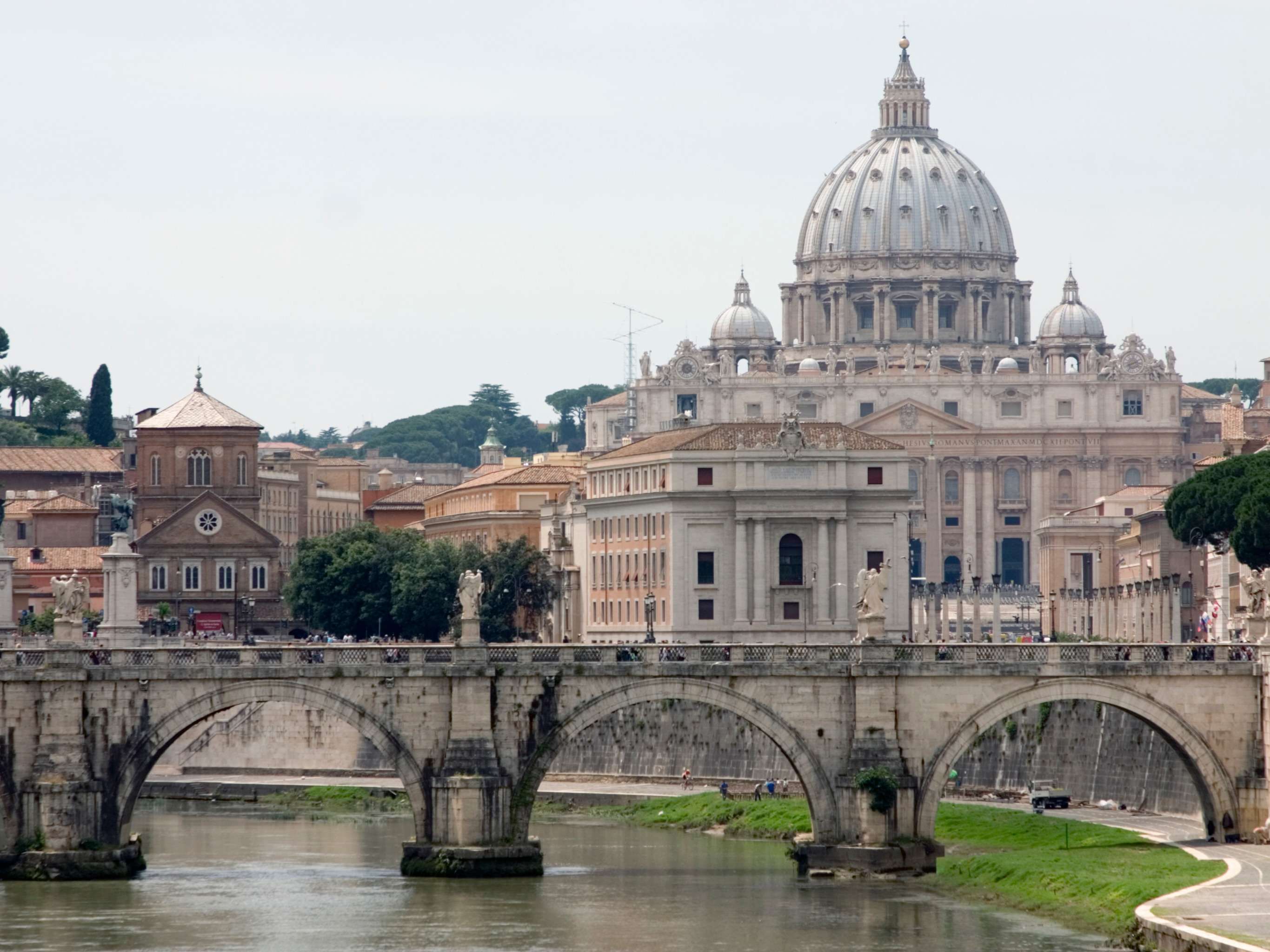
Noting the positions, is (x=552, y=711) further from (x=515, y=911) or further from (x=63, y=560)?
(x=63, y=560)

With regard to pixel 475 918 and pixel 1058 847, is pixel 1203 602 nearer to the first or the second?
pixel 1058 847

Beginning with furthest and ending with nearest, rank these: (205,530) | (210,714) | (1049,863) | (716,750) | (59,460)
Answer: (59,460) < (205,530) < (716,750) < (210,714) < (1049,863)

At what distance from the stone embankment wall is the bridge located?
4357 mm

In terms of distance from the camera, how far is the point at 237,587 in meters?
148

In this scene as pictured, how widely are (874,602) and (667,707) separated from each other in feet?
87.1

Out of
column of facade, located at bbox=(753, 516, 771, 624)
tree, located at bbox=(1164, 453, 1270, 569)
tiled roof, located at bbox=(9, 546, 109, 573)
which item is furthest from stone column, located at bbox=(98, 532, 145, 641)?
tree, located at bbox=(1164, 453, 1270, 569)

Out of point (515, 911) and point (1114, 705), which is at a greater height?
point (1114, 705)

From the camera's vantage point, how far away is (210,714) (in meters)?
75.6

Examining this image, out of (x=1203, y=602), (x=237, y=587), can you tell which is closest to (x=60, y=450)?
(x=237, y=587)

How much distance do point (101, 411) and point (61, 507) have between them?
112 ft

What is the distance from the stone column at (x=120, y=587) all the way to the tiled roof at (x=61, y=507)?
36035 mm

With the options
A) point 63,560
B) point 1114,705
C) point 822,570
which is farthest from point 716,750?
point 63,560

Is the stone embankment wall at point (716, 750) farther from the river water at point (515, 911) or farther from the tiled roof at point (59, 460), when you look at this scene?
the tiled roof at point (59, 460)

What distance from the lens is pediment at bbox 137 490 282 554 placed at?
14825 centimetres
